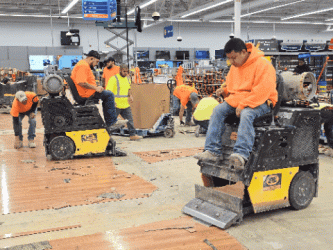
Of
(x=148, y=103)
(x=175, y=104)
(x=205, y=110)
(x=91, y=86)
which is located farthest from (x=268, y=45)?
(x=91, y=86)

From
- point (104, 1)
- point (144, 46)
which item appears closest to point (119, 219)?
point (104, 1)

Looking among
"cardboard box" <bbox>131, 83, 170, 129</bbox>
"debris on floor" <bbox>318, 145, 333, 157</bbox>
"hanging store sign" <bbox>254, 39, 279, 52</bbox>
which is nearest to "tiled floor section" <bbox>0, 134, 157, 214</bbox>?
"cardboard box" <bbox>131, 83, 170, 129</bbox>

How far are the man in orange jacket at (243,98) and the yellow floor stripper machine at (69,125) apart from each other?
3135 mm

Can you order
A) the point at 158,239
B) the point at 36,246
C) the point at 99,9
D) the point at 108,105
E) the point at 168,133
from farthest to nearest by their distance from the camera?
the point at 99,9
the point at 168,133
the point at 108,105
the point at 158,239
the point at 36,246

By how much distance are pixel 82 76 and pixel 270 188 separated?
3823mm

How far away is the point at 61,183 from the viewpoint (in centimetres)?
477

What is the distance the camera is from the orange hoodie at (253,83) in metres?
3.32

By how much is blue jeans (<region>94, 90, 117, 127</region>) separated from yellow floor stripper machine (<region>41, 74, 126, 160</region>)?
16cm

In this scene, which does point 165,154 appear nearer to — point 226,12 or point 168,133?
point 168,133

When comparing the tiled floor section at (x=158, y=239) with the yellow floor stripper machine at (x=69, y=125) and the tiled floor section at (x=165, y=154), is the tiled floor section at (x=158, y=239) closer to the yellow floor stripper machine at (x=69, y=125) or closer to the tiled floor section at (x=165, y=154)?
the tiled floor section at (x=165, y=154)

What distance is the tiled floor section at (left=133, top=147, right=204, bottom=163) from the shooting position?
6.23 meters

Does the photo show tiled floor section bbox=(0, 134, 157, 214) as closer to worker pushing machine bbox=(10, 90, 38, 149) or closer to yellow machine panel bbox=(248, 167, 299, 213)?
worker pushing machine bbox=(10, 90, 38, 149)

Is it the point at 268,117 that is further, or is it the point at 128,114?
the point at 128,114

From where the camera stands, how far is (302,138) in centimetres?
358
